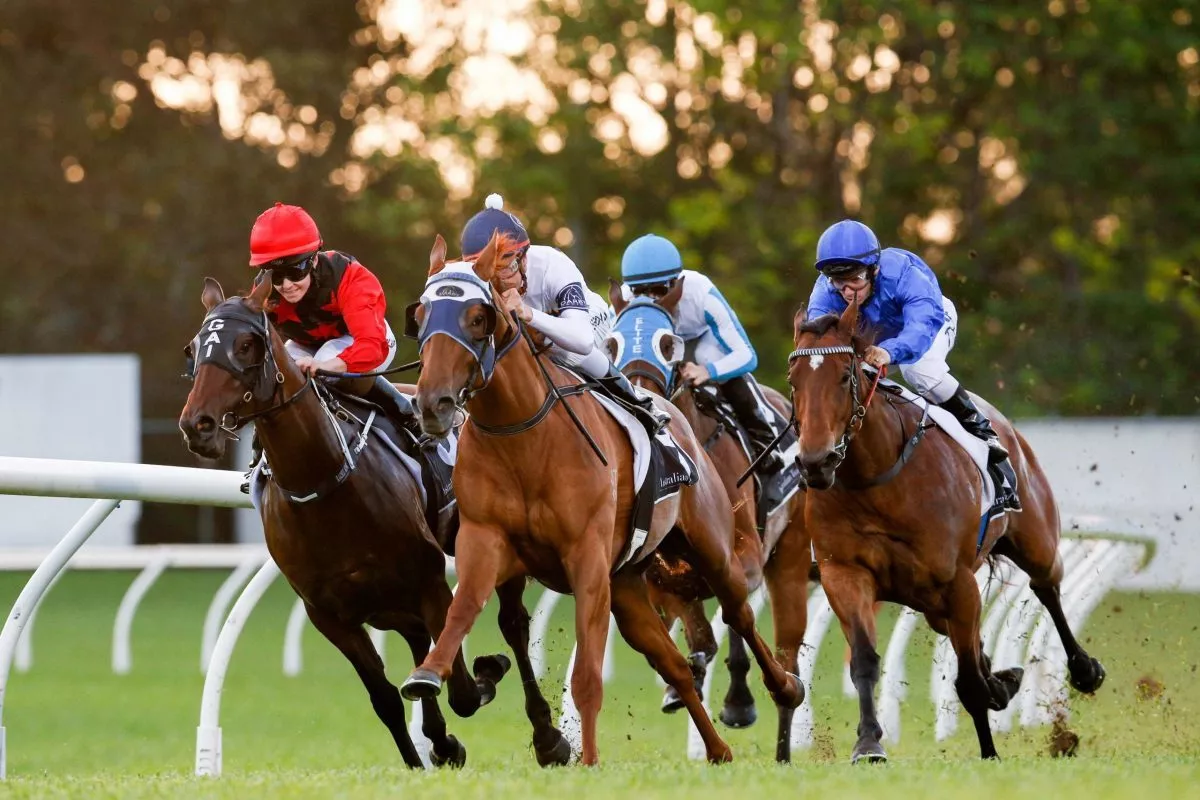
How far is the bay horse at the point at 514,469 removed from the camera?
542cm

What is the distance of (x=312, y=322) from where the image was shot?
266 inches

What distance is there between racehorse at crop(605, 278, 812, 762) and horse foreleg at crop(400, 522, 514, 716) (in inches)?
62.3

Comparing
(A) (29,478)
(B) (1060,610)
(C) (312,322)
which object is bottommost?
(B) (1060,610)

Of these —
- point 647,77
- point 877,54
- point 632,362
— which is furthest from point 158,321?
point 632,362

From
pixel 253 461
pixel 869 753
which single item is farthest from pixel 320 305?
pixel 869 753

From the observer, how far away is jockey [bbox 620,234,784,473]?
26.5ft

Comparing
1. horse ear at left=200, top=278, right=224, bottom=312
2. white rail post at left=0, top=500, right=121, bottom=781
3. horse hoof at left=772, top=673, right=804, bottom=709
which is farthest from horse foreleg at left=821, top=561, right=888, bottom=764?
white rail post at left=0, top=500, right=121, bottom=781

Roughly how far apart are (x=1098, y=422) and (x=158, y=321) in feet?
48.0

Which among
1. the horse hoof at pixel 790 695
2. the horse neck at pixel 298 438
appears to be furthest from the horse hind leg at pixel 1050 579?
the horse neck at pixel 298 438

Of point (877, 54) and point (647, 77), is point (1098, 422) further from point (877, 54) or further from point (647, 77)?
point (647, 77)

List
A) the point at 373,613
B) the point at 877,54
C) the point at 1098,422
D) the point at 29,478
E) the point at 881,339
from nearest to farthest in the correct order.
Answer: the point at 29,478 → the point at 373,613 → the point at 881,339 → the point at 1098,422 → the point at 877,54

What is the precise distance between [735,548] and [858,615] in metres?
1.08

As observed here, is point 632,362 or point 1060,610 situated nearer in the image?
point 632,362

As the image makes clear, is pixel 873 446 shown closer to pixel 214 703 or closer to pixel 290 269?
pixel 290 269
